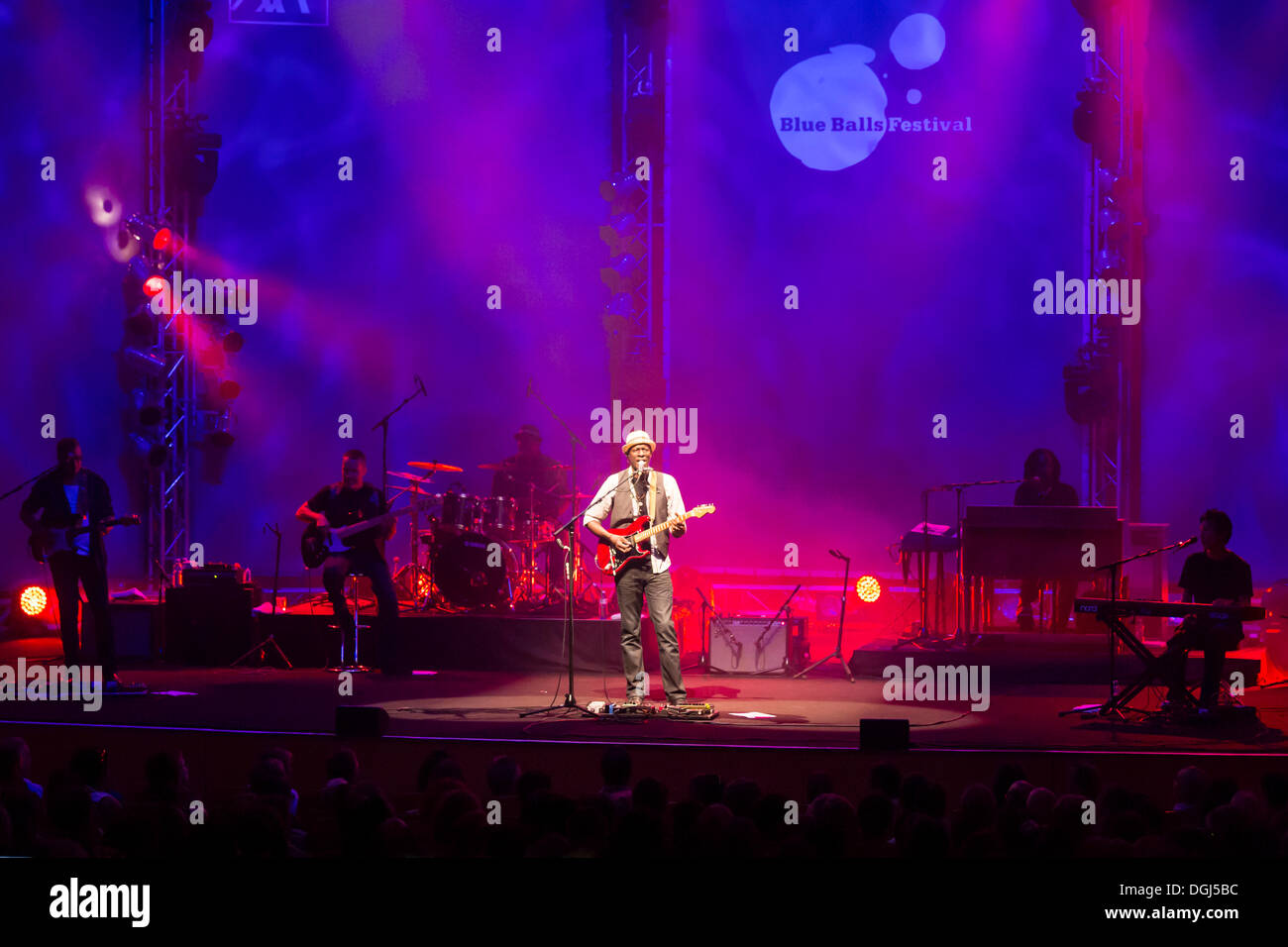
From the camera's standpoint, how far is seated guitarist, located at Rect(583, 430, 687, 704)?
8711 millimetres

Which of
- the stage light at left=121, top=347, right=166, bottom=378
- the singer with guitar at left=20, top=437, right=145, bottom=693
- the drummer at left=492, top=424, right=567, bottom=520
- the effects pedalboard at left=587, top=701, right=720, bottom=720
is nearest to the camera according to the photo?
the effects pedalboard at left=587, top=701, right=720, bottom=720

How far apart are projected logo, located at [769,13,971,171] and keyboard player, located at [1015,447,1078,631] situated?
4.32m

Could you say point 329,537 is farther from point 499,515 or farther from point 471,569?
point 499,515

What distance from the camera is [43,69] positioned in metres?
14.1

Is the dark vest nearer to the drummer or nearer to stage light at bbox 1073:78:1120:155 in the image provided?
the drummer

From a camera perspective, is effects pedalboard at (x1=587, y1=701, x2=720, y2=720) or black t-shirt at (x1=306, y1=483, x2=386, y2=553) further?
black t-shirt at (x1=306, y1=483, x2=386, y2=553)

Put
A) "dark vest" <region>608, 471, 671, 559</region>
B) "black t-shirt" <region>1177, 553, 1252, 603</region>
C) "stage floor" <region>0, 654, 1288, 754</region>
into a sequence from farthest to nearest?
"dark vest" <region>608, 471, 671, 559</region>
"black t-shirt" <region>1177, 553, 1252, 603</region>
"stage floor" <region>0, 654, 1288, 754</region>

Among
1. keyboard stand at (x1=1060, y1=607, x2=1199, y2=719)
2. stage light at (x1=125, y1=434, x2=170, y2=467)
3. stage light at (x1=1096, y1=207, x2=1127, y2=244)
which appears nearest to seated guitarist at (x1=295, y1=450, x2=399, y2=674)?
stage light at (x1=125, y1=434, x2=170, y2=467)

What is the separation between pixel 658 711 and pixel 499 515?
13.5 ft

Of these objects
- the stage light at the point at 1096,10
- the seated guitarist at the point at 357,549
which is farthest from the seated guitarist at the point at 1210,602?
the stage light at the point at 1096,10

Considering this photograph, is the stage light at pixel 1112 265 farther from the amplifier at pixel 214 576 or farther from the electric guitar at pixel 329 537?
the amplifier at pixel 214 576
